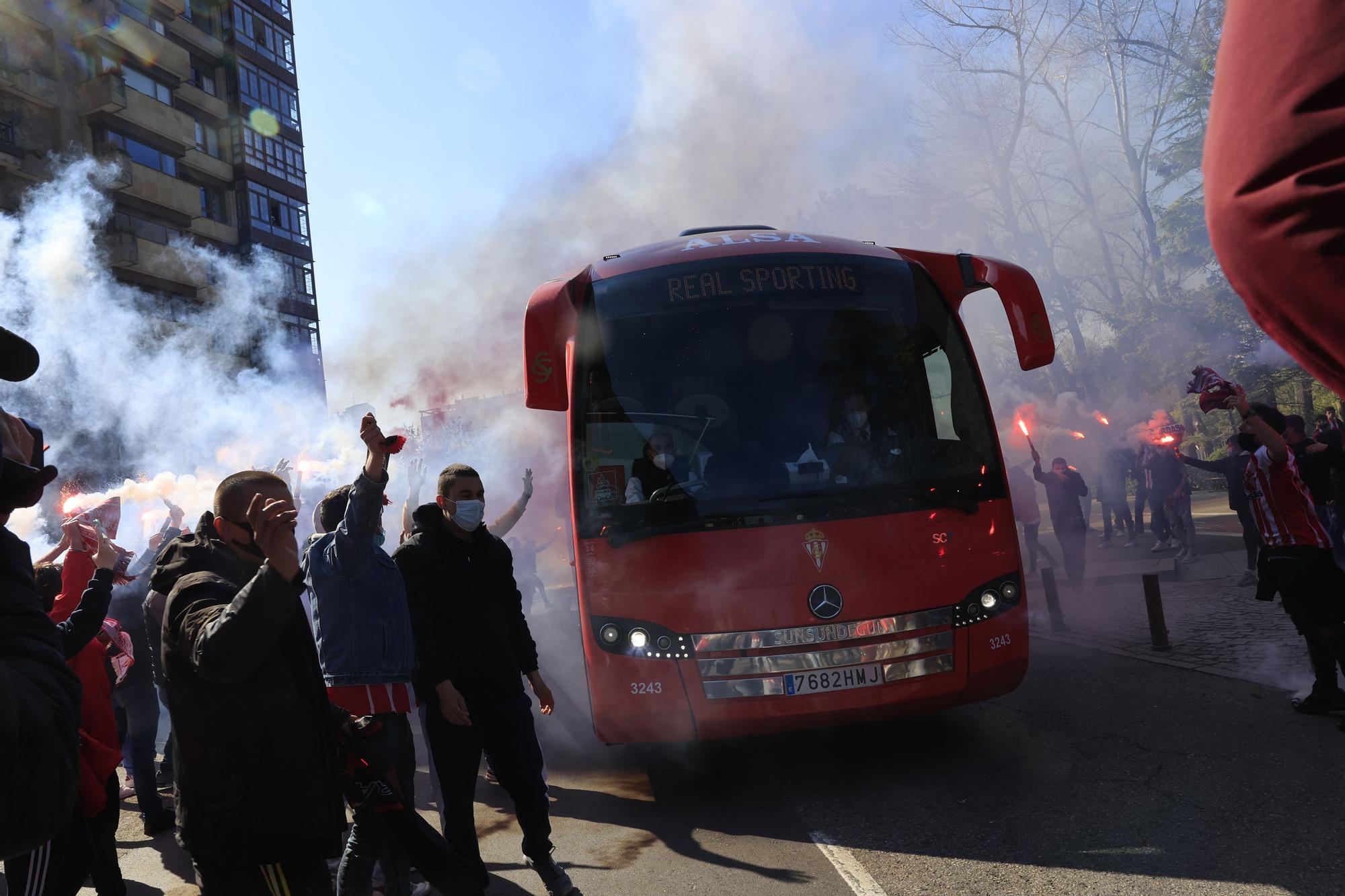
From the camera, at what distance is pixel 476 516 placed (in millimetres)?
4766

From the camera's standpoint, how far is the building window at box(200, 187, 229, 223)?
34.7 meters

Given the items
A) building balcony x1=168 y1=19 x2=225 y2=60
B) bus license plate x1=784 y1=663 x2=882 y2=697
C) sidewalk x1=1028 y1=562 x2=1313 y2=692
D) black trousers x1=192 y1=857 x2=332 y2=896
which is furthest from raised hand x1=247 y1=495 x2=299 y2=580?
building balcony x1=168 y1=19 x2=225 y2=60

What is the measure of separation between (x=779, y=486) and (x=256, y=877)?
3249 mm

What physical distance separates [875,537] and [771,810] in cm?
150

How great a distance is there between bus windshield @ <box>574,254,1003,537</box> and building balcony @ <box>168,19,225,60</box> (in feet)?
113

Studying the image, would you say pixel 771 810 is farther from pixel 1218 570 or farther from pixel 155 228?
pixel 155 228

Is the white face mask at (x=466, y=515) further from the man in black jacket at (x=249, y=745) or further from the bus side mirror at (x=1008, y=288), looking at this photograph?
the bus side mirror at (x=1008, y=288)

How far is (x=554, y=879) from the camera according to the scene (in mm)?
4176

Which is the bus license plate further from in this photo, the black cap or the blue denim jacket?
Answer: the black cap

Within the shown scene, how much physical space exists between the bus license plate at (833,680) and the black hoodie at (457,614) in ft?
4.47

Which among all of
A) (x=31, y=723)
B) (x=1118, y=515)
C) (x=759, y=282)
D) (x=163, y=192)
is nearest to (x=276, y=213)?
(x=163, y=192)

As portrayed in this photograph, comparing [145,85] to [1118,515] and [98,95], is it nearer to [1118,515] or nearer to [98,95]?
[98,95]

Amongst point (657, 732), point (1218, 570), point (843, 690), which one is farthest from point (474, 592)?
point (1218, 570)

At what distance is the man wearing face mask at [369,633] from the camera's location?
4.16 m
